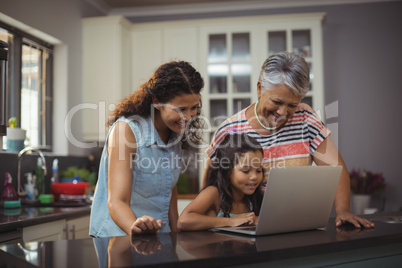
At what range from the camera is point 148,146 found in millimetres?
1640

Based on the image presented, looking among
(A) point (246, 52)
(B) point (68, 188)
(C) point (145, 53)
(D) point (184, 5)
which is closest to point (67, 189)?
(B) point (68, 188)

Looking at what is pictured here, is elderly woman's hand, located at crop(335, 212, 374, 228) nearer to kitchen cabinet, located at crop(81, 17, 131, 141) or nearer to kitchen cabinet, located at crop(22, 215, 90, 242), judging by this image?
kitchen cabinet, located at crop(22, 215, 90, 242)

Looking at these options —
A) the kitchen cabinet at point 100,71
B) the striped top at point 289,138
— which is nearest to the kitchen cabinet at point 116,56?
the kitchen cabinet at point 100,71

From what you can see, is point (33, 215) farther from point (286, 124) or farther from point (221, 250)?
point (221, 250)

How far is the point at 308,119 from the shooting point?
6.38 feet

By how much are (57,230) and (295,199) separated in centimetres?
162

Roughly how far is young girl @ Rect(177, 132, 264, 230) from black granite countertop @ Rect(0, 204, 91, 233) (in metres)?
0.95

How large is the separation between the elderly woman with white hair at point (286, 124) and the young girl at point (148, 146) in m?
0.33

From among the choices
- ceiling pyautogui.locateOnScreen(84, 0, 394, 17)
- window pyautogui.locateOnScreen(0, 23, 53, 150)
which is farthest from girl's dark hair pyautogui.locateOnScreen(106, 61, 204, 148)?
ceiling pyautogui.locateOnScreen(84, 0, 394, 17)

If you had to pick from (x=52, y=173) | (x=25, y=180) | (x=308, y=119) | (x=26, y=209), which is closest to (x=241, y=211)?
(x=308, y=119)

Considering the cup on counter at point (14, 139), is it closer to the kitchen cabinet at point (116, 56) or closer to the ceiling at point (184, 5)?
the kitchen cabinet at point (116, 56)

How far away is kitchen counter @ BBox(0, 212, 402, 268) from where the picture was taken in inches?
38.6

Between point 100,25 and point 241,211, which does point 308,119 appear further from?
point 100,25

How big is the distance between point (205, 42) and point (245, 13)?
651 millimetres
